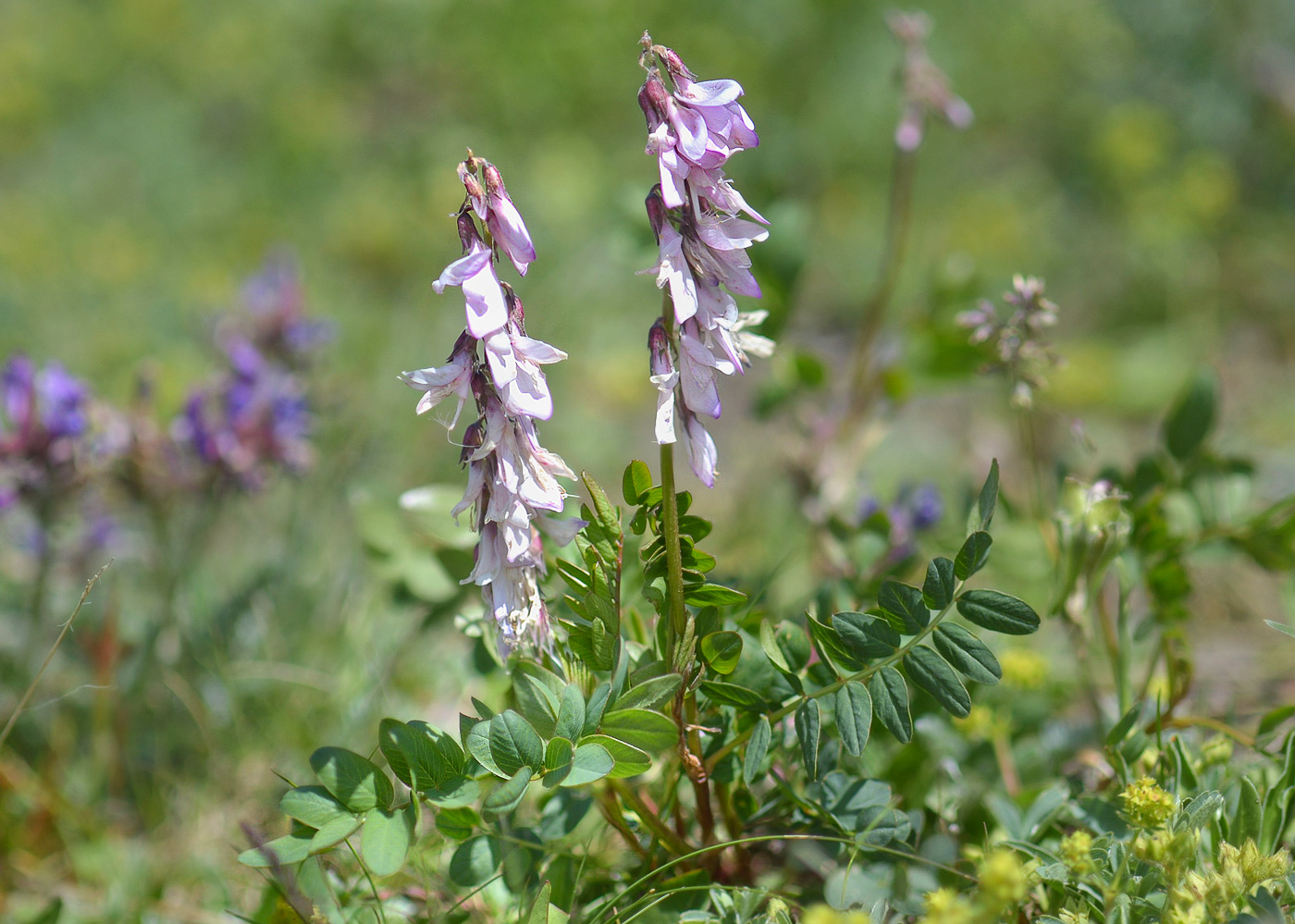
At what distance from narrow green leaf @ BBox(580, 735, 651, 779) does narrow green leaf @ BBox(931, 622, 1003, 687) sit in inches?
15.5

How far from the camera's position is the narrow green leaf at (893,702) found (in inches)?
48.4

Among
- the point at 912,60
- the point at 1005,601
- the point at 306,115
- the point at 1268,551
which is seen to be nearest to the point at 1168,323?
the point at 912,60

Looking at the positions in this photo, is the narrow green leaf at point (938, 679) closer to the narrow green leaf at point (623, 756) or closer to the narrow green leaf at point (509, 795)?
the narrow green leaf at point (623, 756)

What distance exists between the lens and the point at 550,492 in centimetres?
121

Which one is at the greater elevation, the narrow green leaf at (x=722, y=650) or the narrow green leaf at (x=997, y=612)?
the narrow green leaf at (x=997, y=612)

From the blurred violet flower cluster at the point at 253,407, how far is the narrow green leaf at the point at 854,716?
62.7 inches

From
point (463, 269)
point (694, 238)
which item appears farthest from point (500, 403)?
point (694, 238)

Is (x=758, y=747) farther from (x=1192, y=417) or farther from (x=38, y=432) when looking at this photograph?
(x=38, y=432)

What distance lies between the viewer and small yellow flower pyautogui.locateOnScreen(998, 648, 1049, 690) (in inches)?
70.7

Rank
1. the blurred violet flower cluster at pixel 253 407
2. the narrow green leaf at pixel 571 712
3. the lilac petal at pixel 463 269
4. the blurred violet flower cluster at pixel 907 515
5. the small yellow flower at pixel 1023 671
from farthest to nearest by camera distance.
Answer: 1. the blurred violet flower cluster at pixel 253 407
2. the blurred violet flower cluster at pixel 907 515
3. the small yellow flower at pixel 1023 671
4. the narrow green leaf at pixel 571 712
5. the lilac petal at pixel 463 269

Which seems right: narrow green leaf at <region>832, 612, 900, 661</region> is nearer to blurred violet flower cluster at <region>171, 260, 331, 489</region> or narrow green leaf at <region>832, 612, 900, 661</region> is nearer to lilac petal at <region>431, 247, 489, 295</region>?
lilac petal at <region>431, 247, 489, 295</region>

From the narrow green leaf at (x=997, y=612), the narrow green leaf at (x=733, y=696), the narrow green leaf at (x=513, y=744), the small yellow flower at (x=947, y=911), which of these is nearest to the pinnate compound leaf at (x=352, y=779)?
the narrow green leaf at (x=513, y=744)

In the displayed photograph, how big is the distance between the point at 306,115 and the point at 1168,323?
13.9 feet

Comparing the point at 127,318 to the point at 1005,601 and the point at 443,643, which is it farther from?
the point at 1005,601
